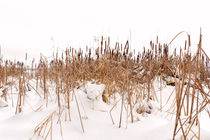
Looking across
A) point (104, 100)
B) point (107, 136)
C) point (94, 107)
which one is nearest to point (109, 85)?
point (104, 100)

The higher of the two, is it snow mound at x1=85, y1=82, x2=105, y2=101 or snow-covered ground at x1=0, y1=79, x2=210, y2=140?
snow mound at x1=85, y1=82, x2=105, y2=101

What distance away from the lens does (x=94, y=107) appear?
3.51 ft

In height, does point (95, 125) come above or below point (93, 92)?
below

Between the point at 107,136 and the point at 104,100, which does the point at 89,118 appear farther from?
the point at 104,100

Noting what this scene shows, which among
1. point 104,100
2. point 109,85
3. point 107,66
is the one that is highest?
point 107,66

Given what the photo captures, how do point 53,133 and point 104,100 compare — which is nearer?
point 53,133

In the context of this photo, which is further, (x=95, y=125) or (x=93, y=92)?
(x=93, y=92)

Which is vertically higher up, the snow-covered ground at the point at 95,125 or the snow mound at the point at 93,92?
the snow mound at the point at 93,92

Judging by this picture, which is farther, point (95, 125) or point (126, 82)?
point (126, 82)

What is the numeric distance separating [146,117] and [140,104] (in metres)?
0.11

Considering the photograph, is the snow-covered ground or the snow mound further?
the snow mound

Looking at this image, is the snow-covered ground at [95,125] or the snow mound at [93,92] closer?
the snow-covered ground at [95,125]

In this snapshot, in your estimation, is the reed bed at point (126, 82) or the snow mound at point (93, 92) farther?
the snow mound at point (93, 92)

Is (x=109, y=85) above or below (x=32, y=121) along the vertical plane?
above
